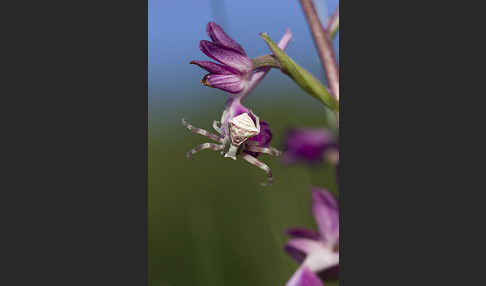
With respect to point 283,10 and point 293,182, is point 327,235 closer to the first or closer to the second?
point 293,182

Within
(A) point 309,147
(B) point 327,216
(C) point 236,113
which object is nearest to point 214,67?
(C) point 236,113

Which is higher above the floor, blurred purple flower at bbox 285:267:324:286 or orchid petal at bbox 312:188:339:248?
orchid petal at bbox 312:188:339:248

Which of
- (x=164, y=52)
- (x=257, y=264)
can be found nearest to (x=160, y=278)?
(x=257, y=264)

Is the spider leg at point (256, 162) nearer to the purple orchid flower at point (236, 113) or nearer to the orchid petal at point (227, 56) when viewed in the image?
the purple orchid flower at point (236, 113)

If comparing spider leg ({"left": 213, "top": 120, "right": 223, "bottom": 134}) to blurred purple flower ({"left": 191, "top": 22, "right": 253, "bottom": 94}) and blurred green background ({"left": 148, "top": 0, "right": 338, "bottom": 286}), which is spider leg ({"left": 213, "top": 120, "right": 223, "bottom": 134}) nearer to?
blurred green background ({"left": 148, "top": 0, "right": 338, "bottom": 286})

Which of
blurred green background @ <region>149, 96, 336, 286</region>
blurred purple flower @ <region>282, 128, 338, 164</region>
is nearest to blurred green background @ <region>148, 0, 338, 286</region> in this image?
blurred green background @ <region>149, 96, 336, 286</region>

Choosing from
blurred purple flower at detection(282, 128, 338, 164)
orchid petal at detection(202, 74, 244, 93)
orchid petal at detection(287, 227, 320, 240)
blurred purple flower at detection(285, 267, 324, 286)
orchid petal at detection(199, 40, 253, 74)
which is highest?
orchid petal at detection(199, 40, 253, 74)
